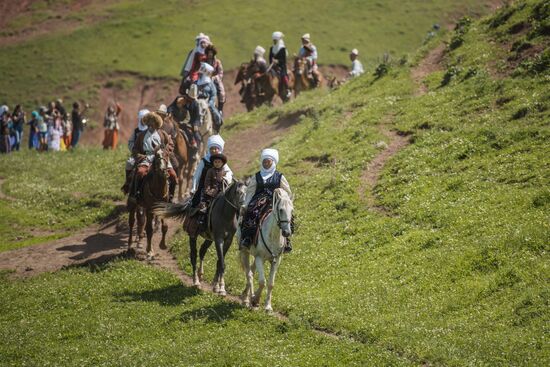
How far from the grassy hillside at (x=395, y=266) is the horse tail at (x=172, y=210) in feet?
5.65

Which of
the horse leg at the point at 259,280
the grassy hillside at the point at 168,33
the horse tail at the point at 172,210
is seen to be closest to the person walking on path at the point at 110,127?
the grassy hillside at the point at 168,33

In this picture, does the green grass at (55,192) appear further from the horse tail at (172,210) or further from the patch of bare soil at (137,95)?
the patch of bare soil at (137,95)

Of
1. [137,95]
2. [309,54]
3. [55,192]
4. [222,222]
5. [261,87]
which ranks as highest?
[309,54]

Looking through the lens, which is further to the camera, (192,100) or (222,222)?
(192,100)

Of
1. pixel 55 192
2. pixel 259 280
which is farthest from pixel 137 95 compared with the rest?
pixel 259 280

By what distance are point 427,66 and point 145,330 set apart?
21.4 metres

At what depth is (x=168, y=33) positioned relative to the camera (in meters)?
73.3

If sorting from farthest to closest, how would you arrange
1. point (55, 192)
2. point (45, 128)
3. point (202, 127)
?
point (45, 128) < point (55, 192) < point (202, 127)

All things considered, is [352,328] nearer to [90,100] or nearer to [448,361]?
[448,361]

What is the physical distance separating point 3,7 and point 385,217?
68118mm

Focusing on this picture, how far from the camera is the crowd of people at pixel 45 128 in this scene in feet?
165

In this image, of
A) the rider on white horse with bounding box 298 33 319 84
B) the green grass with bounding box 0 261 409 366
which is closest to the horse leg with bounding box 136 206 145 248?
the green grass with bounding box 0 261 409 366

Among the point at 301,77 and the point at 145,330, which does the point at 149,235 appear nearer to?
the point at 145,330

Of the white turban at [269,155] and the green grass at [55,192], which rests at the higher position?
the white turban at [269,155]
